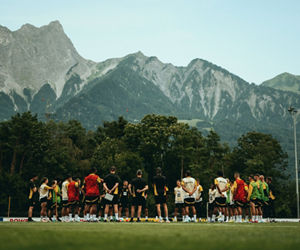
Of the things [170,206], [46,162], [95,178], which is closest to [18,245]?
[95,178]

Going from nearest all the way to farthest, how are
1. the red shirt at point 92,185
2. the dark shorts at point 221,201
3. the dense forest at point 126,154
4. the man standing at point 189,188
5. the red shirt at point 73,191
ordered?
1. the red shirt at point 92,185
2. the man standing at point 189,188
3. the dark shorts at point 221,201
4. the red shirt at point 73,191
5. the dense forest at point 126,154

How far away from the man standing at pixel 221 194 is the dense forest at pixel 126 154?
125 feet

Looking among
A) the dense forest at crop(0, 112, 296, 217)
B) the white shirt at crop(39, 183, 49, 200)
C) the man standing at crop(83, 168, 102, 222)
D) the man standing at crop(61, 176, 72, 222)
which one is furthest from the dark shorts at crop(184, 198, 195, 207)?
the dense forest at crop(0, 112, 296, 217)

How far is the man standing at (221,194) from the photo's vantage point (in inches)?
862

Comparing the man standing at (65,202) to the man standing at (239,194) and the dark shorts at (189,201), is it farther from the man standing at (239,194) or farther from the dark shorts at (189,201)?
the man standing at (239,194)

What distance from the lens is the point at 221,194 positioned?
2211cm

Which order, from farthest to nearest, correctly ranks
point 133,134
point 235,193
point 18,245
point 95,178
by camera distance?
1. point 133,134
2. point 235,193
3. point 95,178
4. point 18,245


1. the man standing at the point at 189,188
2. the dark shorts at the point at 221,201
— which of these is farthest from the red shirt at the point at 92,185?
the dark shorts at the point at 221,201

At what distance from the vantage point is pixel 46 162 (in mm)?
62375

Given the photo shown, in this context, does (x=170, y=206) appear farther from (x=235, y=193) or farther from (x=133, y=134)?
(x=235, y=193)

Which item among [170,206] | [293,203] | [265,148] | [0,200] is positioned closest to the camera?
[0,200]

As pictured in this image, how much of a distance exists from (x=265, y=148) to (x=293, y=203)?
13.3m

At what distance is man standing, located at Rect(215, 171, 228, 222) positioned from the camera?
21897 millimetres

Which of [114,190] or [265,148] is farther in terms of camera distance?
[265,148]
